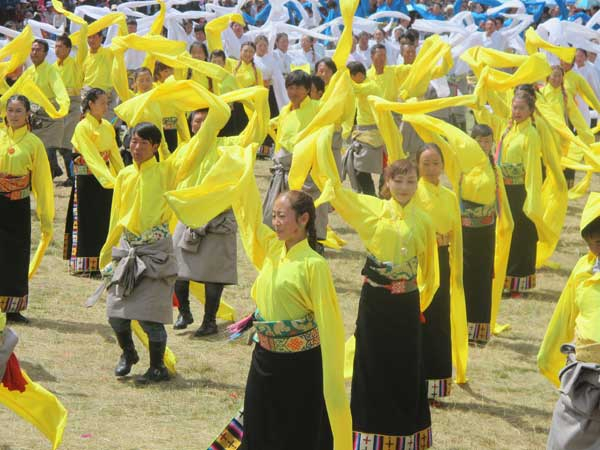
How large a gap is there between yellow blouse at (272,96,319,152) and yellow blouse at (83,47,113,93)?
14.7ft

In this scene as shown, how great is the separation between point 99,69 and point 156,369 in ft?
22.3

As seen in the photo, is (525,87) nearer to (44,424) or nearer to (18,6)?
(44,424)

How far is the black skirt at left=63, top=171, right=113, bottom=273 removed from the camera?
10312 mm

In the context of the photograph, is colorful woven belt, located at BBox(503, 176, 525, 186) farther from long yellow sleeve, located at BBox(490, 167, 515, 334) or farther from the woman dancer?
the woman dancer

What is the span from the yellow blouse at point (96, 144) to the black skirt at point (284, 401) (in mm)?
4117

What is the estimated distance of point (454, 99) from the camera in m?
7.31

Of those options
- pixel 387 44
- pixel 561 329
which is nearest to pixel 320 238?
pixel 561 329

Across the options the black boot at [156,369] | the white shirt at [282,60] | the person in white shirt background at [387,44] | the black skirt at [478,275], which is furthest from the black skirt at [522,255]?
the person in white shirt background at [387,44]

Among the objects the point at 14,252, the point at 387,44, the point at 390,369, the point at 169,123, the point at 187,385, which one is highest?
the point at 387,44

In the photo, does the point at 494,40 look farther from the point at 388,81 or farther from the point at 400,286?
the point at 400,286

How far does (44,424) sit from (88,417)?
116cm

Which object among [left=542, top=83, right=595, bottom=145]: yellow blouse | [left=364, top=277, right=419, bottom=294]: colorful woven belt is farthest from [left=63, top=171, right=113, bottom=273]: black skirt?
[left=542, top=83, right=595, bottom=145]: yellow blouse

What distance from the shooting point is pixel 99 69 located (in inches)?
537

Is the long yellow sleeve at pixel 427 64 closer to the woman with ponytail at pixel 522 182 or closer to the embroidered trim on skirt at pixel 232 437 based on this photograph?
the woman with ponytail at pixel 522 182
